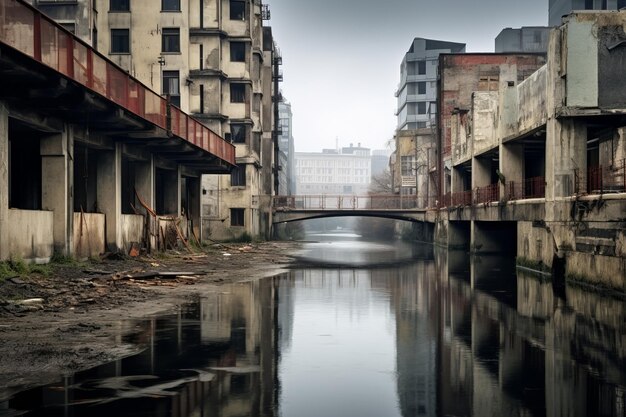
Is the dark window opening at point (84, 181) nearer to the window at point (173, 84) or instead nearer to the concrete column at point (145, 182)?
the concrete column at point (145, 182)

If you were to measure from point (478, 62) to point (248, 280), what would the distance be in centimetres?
3979

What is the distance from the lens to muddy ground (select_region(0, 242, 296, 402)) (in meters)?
8.39

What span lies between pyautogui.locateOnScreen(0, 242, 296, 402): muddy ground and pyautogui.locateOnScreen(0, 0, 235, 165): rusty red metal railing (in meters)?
4.91

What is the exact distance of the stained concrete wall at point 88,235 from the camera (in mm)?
22500

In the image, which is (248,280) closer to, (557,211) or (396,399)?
(557,211)

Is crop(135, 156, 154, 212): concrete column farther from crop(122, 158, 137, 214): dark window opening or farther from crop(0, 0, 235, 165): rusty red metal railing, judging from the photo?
crop(0, 0, 235, 165): rusty red metal railing

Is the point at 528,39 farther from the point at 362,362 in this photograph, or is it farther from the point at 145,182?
the point at 362,362

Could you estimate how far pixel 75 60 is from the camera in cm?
1850

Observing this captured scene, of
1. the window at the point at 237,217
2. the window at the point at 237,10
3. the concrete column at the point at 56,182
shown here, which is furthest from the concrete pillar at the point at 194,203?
the concrete column at the point at 56,182

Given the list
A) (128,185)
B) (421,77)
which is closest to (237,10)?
(128,185)

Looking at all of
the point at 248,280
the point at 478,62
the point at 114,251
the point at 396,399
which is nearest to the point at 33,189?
the point at 114,251

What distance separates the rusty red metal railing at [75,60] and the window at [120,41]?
21153 mm

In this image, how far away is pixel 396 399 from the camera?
7070 millimetres

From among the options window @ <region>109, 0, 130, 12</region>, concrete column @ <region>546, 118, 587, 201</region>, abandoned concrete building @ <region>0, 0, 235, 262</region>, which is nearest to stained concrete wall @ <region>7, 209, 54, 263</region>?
abandoned concrete building @ <region>0, 0, 235, 262</region>
